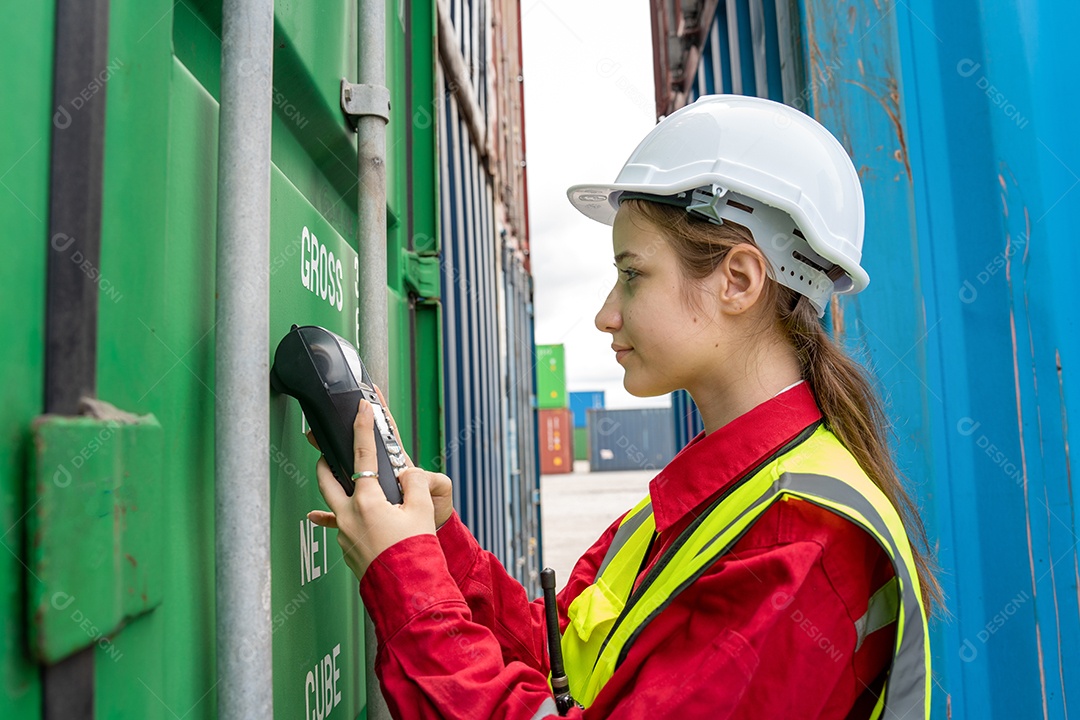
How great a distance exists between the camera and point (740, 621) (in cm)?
100

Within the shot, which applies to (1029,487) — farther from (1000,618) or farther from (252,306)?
(252,306)

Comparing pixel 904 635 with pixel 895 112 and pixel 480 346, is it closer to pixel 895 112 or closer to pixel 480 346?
pixel 895 112

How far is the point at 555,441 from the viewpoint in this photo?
87.9 feet

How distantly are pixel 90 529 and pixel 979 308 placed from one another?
6.69ft

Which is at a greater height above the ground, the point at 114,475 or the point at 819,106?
the point at 819,106

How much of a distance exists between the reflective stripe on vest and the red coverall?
2 centimetres

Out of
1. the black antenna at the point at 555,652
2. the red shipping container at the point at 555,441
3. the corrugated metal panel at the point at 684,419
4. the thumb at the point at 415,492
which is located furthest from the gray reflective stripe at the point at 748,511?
the red shipping container at the point at 555,441

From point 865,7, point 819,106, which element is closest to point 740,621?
point 819,106

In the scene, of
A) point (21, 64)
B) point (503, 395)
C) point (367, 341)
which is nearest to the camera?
point (21, 64)

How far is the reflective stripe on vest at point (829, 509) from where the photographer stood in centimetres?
105

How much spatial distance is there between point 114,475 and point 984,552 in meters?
1.99

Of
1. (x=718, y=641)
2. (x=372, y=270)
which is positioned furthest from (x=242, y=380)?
(x=718, y=641)

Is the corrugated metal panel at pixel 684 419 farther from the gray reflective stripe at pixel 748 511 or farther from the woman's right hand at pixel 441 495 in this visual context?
the gray reflective stripe at pixel 748 511

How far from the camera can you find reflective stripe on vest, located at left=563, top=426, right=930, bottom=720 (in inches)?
41.4
